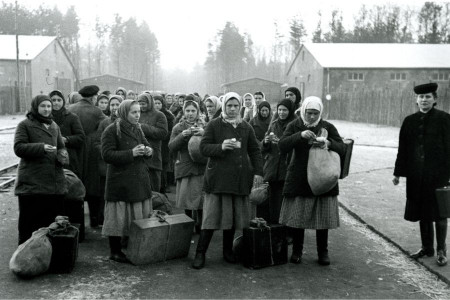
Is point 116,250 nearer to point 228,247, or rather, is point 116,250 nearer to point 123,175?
point 123,175

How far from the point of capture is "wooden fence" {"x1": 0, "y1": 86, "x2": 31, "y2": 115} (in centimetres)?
3894

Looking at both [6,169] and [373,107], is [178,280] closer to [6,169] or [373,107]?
[6,169]

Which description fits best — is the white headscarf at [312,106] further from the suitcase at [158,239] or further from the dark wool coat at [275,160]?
the suitcase at [158,239]

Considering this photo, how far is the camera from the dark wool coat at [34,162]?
5480mm

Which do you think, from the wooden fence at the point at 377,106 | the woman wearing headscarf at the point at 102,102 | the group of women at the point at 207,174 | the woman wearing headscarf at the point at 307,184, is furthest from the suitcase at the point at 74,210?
the wooden fence at the point at 377,106

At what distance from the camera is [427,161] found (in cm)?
569

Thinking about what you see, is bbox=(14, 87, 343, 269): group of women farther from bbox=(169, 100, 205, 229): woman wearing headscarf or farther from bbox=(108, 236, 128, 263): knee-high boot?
bbox=(169, 100, 205, 229): woman wearing headscarf

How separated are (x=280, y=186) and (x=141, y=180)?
2061 mm

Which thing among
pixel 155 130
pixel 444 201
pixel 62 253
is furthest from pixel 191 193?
pixel 444 201

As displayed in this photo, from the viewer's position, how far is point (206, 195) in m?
5.67

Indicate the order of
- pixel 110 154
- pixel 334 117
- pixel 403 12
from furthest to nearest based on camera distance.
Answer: pixel 403 12 → pixel 334 117 → pixel 110 154

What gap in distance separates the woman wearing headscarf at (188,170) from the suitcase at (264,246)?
4.32 ft

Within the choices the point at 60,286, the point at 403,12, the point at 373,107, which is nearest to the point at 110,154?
the point at 60,286

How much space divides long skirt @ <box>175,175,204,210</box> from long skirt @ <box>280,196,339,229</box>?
1591 millimetres
